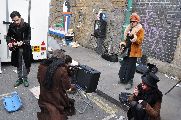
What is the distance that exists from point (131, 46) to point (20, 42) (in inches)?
114

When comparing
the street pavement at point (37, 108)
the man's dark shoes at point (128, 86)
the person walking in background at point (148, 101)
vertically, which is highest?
the person walking in background at point (148, 101)

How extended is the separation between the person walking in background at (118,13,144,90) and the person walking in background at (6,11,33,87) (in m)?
2.54

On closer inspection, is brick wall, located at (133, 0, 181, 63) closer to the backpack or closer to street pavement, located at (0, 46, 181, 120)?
street pavement, located at (0, 46, 181, 120)

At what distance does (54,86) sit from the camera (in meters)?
4.15

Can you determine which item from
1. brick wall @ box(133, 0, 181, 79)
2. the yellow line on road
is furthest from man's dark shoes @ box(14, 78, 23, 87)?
brick wall @ box(133, 0, 181, 79)

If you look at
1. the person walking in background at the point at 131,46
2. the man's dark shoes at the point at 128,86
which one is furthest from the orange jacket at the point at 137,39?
the man's dark shoes at the point at 128,86

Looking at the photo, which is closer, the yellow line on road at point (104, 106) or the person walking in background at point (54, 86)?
the person walking in background at point (54, 86)

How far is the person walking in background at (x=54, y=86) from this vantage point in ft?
13.4

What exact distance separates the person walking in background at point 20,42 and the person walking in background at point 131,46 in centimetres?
254

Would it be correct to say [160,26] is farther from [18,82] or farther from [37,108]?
[37,108]

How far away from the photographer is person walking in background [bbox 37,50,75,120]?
4094 millimetres

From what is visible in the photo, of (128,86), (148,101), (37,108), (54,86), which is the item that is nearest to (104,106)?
(128,86)

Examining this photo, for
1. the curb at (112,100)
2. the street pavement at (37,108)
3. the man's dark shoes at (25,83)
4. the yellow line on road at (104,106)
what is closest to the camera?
the street pavement at (37,108)

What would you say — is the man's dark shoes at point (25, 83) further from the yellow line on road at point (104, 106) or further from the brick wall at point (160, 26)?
the brick wall at point (160, 26)
